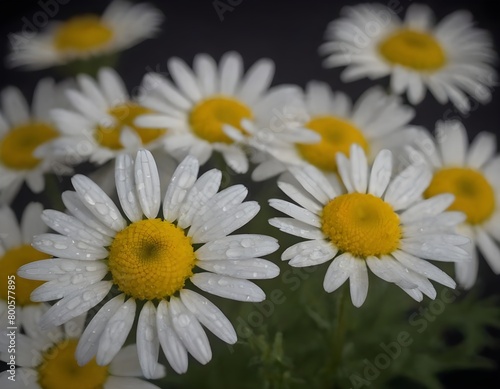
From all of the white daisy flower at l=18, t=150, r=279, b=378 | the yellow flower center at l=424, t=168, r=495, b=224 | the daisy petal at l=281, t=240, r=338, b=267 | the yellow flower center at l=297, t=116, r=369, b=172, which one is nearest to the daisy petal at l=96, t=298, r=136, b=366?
the white daisy flower at l=18, t=150, r=279, b=378

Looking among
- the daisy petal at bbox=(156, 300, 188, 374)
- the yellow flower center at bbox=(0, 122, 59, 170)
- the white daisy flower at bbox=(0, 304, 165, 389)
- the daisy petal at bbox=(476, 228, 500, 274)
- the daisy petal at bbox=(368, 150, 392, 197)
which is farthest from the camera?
the yellow flower center at bbox=(0, 122, 59, 170)

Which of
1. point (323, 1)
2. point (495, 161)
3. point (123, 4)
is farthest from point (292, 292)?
point (323, 1)

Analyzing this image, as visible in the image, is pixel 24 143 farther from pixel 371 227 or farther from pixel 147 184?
pixel 371 227

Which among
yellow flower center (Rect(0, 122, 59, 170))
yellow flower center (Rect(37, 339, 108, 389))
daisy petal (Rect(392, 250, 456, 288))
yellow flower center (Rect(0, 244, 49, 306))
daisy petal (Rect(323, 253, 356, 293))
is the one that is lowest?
yellow flower center (Rect(37, 339, 108, 389))

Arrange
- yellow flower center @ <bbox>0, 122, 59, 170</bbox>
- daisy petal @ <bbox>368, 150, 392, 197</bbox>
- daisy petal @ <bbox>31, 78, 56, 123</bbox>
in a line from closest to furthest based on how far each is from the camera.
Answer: daisy petal @ <bbox>368, 150, 392, 197</bbox>
yellow flower center @ <bbox>0, 122, 59, 170</bbox>
daisy petal @ <bbox>31, 78, 56, 123</bbox>

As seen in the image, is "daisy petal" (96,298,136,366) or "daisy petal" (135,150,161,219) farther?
"daisy petal" (135,150,161,219)

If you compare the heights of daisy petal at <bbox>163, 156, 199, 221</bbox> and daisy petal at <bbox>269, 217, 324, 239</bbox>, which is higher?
daisy petal at <bbox>163, 156, 199, 221</bbox>

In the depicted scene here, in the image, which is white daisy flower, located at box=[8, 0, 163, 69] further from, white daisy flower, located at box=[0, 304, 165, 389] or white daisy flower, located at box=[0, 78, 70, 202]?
white daisy flower, located at box=[0, 304, 165, 389]

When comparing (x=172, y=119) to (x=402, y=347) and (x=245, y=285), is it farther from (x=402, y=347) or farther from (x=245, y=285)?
(x=402, y=347)
